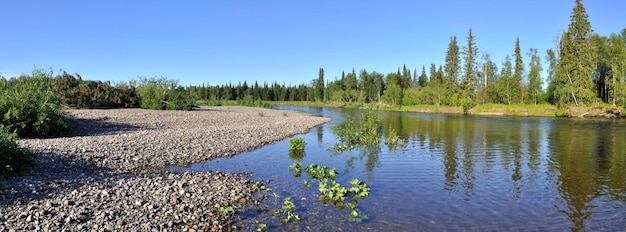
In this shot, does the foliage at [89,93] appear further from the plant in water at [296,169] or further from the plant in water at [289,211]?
the plant in water at [289,211]

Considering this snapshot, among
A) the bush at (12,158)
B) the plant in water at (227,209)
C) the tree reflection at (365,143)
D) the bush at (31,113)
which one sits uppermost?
the bush at (31,113)

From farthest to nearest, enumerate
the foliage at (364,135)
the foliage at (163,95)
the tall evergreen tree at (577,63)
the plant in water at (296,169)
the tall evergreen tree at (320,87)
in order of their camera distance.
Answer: the tall evergreen tree at (320,87) < the tall evergreen tree at (577,63) < the foliage at (163,95) < the foliage at (364,135) < the plant in water at (296,169)

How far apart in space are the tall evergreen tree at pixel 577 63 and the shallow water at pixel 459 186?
3665 cm

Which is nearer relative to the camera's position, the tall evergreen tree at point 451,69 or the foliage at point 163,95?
the foliage at point 163,95

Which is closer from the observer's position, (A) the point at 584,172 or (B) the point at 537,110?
(A) the point at 584,172

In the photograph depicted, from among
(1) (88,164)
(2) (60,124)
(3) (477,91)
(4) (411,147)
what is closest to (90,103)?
(2) (60,124)

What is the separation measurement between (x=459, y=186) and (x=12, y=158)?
14.3 metres

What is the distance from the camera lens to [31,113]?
19.2 meters

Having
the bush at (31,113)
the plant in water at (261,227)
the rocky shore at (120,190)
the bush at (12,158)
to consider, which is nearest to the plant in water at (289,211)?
the plant in water at (261,227)

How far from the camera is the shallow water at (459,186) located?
9.39 meters

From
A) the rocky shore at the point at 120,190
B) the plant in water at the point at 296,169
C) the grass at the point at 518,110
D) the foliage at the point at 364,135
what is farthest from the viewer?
the grass at the point at 518,110

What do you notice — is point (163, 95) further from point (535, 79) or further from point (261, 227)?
point (535, 79)

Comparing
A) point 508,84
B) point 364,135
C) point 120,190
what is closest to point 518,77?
point 508,84

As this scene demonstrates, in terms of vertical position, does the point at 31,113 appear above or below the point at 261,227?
above
